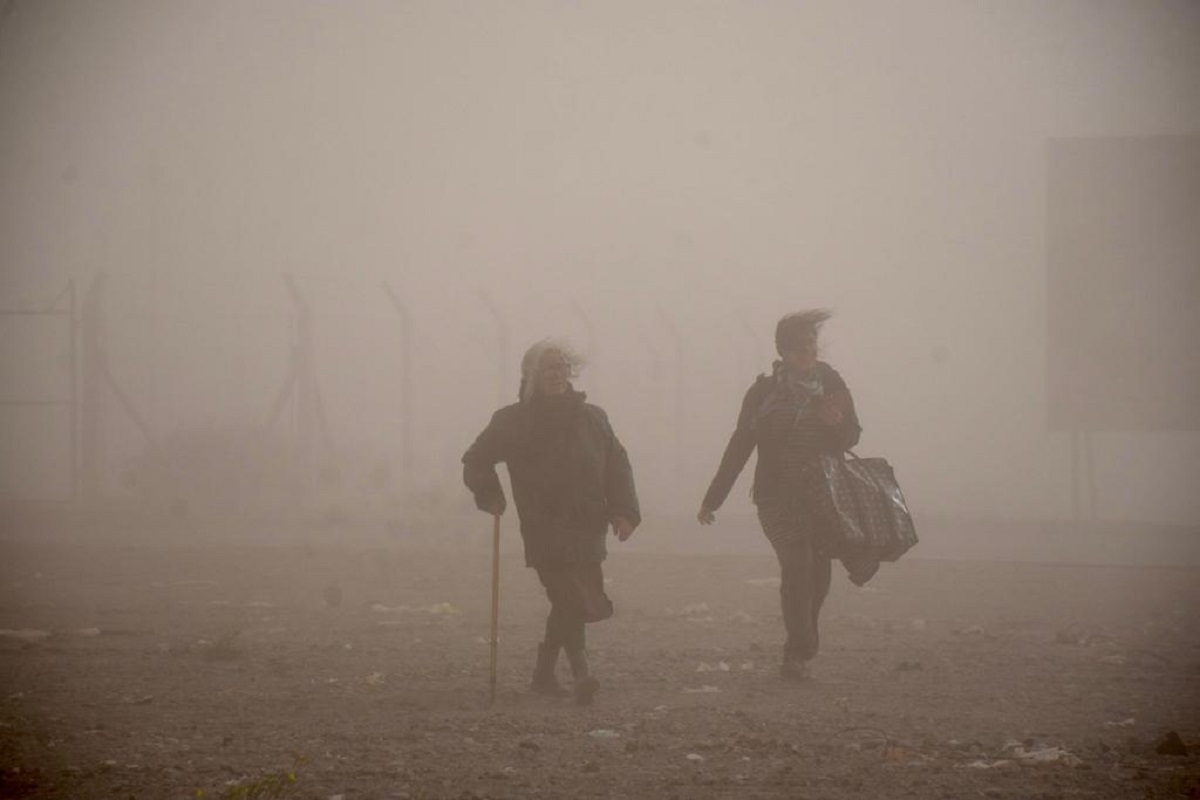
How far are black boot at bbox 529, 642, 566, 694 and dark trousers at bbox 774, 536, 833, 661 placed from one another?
4.14 ft

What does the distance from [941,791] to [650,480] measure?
38.6 meters

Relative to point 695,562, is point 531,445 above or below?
above

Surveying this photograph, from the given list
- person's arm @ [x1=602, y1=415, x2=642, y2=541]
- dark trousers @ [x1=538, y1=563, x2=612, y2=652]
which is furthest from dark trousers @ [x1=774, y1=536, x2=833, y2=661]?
dark trousers @ [x1=538, y1=563, x2=612, y2=652]

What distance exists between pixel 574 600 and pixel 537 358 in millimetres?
1212

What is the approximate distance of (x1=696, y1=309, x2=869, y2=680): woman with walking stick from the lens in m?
8.78

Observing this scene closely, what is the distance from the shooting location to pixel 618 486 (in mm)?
8328

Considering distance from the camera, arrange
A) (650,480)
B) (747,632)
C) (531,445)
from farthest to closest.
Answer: (650,480) < (747,632) < (531,445)

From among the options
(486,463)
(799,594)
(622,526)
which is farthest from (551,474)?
(799,594)

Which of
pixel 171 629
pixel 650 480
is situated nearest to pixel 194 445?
pixel 650 480

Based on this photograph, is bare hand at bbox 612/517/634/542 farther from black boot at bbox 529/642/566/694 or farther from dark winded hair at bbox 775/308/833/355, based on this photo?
dark winded hair at bbox 775/308/833/355

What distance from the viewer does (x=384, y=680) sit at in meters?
9.05

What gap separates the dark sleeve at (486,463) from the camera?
8.20 m

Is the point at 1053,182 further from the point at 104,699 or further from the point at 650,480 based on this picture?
the point at 104,699

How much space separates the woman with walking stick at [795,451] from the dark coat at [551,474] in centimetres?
83
